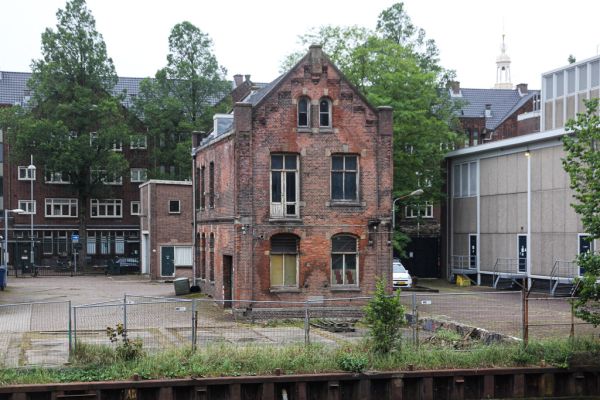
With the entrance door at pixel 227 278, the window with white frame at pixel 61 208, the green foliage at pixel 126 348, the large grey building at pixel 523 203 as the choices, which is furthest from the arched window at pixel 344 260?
the window with white frame at pixel 61 208

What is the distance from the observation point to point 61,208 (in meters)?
71.8

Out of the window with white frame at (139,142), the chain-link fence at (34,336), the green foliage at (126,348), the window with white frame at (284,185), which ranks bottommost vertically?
the chain-link fence at (34,336)

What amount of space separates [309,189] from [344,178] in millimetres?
Result: 1536

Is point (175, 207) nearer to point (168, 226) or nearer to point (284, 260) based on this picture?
point (168, 226)

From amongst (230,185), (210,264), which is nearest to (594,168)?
(230,185)

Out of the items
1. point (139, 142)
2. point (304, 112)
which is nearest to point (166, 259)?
point (139, 142)

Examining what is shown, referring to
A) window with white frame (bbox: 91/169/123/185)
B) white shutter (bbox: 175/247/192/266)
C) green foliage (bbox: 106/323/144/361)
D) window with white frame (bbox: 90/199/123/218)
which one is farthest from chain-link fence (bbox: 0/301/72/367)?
window with white frame (bbox: 90/199/123/218)

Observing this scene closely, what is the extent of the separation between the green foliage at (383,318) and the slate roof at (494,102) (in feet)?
199

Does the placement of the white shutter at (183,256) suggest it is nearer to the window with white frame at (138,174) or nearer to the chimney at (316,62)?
the window with white frame at (138,174)

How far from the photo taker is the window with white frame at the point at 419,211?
53344 mm

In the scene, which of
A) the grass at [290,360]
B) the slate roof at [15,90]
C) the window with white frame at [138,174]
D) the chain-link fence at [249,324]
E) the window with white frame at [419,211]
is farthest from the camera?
the window with white frame at [138,174]

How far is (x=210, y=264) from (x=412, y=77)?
1788 cm

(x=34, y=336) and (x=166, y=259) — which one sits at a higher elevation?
(x=166, y=259)

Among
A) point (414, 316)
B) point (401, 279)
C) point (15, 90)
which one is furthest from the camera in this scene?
point (15, 90)
